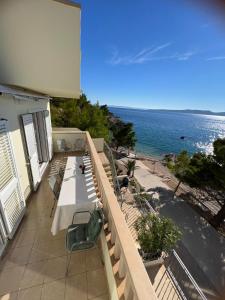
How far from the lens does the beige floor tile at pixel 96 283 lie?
194 cm

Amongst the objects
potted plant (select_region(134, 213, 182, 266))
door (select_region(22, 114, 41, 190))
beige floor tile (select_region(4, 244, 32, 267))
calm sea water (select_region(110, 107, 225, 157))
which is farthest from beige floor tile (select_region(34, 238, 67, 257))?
calm sea water (select_region(110, 107, 225, 157))

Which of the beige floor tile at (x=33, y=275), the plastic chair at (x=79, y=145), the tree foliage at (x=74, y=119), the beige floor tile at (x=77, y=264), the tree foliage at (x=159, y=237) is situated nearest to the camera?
the beige floor tile at (x=33, y=275)

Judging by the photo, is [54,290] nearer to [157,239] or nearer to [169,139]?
[157,239]

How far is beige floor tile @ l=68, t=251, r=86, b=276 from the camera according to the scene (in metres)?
2.20

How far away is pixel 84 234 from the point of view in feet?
7.88

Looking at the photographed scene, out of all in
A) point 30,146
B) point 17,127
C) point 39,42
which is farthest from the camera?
point 30,146

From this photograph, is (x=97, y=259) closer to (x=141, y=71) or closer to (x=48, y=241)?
(x=48, y=241)

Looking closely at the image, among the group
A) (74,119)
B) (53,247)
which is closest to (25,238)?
(53,247)

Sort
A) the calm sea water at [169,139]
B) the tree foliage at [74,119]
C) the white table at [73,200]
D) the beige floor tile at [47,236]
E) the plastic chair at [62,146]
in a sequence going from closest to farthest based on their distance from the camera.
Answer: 1. the white table at [73,200]
2. the beige floor tile at [47,236]
3. the plastic chair at [62,146]
4. the tree foliage at [74,119]
5. the calm sea water at [169,139]

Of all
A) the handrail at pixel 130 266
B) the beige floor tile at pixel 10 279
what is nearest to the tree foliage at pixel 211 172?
the handrail at pixel 130 266

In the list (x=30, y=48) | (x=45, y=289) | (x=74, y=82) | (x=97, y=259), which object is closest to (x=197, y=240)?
(x=97, y=259)

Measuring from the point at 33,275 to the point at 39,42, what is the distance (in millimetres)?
3967

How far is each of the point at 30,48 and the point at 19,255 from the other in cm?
381

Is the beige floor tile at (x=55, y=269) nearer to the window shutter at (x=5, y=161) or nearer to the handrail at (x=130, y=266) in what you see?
the handrail at (x=130, y=266)
